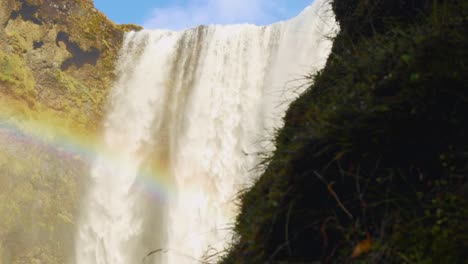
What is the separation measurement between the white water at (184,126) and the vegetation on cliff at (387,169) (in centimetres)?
1942

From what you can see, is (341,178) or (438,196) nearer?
(438,196)

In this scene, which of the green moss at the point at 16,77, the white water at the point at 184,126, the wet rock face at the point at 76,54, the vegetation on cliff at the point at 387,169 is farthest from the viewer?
the wet rock face at the point at 76,54

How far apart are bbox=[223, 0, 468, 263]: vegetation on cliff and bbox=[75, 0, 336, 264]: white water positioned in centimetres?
1942

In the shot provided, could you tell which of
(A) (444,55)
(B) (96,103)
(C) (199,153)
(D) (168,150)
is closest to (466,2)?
(A) (444,55)

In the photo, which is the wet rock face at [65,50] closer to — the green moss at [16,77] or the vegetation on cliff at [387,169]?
the green moss at [16,77]

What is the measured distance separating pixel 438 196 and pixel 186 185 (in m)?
23.6

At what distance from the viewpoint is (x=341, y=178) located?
6.12 ft

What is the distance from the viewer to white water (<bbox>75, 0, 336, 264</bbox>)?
23266 mm

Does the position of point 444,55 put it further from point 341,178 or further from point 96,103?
point 96,103

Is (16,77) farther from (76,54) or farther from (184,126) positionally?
(184,126)

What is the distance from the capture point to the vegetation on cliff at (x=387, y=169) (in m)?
1.57

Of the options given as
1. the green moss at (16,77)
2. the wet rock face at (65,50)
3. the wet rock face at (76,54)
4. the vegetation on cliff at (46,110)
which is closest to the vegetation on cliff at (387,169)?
the vegetation on cliff at (46,110)

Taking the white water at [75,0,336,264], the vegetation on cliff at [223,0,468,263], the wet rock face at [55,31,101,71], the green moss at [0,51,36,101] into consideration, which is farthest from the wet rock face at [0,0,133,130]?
the vegetation on cliff at [223,0,468,263]

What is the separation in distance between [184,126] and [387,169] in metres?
25.1
